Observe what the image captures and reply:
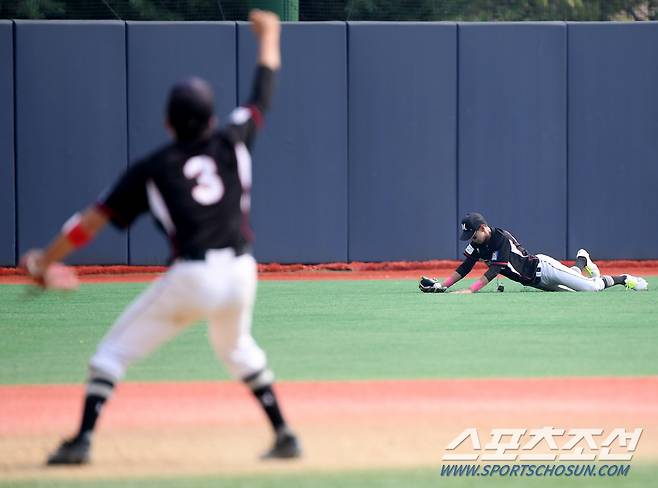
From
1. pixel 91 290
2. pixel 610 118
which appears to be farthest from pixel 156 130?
pixel 610 118

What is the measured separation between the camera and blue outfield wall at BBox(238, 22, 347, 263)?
63.3ft

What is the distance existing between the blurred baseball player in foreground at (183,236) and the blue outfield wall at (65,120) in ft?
43.1

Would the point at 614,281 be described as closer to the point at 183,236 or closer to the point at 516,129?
the point at 516,129

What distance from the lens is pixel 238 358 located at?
625cm

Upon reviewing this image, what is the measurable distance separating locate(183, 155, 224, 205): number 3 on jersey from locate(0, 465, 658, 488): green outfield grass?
1.27 m

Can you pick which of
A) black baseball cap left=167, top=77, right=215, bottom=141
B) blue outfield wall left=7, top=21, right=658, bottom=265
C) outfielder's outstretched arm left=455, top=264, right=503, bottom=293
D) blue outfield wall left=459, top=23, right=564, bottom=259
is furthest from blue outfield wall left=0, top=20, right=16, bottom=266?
black baseball cap left=167, top=77, right=215, bottom=141

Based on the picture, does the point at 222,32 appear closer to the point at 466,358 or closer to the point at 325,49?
the point at 325,49

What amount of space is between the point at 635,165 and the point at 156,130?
23.6ft

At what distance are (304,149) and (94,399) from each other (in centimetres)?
1340

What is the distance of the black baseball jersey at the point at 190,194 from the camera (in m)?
6.00

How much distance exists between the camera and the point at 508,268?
15211mm

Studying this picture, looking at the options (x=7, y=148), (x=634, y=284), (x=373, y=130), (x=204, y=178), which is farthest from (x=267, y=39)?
(x=7, y=148)

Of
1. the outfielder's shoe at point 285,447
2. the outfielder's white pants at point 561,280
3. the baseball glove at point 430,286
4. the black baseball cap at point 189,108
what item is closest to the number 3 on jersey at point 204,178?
the black baseball cap at point 189,108

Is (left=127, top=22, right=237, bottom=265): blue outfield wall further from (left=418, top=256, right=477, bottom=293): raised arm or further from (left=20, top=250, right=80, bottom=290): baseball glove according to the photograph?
(left=20, top=250, right=80, bottom=290): baseball glove
